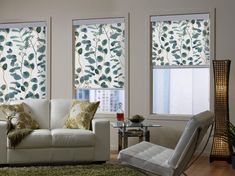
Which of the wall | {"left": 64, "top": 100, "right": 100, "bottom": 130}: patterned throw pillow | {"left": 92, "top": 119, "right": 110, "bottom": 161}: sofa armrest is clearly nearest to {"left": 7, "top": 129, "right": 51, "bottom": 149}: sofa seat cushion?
{"left": 64, "top": 100, "right": 100, "bottom": 130}: patterned throw pillow

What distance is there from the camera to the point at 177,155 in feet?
11.7

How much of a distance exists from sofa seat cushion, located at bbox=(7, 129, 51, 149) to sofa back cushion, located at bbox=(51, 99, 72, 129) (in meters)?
0.56

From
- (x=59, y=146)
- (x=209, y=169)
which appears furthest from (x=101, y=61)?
(x=209, y=169)

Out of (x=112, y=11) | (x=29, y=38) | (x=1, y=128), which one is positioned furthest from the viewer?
(x=29, y=38)

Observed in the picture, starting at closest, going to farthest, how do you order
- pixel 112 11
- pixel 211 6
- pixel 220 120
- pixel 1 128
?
1. pixel 1 128
2. pixel 220 120
3. pixel 211 6
4. pixel 112 11

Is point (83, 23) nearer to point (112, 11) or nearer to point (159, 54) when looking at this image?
point (112, 11)

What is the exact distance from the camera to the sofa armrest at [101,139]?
517 centimetres

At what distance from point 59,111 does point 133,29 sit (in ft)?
5.96

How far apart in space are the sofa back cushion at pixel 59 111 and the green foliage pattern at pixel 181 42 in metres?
1.62

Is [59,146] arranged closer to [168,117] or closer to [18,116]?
[18,116]

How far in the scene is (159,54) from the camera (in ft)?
20.8

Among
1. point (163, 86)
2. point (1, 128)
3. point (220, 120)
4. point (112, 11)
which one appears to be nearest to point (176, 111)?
point (163, 86)

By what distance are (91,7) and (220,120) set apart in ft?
9.16

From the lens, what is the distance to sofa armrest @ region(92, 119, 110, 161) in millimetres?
5172
